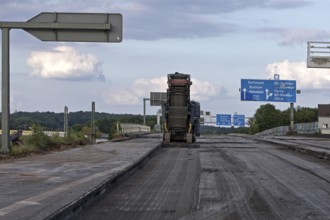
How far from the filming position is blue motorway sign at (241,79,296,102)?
6394cm

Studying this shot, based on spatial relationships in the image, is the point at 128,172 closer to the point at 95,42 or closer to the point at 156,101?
the point at 95,42

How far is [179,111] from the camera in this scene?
115ft

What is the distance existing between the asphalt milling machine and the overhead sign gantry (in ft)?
39.0

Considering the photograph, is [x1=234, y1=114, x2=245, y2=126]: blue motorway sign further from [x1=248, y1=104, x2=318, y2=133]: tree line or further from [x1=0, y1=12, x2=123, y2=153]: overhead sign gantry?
[x1=0, y1=12, x2=123, y2=153]: overhead sign gantry

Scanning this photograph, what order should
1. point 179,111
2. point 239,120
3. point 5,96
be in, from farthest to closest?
point 239,120
point 179,111
point 5,96

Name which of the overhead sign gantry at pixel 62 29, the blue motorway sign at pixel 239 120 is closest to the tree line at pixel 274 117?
the blue motorway sign at pixel 239 120

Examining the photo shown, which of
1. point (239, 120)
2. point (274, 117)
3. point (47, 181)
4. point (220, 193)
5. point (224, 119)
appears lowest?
point (220, 193)

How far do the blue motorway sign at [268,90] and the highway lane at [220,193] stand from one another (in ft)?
152

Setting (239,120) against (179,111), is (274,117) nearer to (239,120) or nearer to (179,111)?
(239,120)

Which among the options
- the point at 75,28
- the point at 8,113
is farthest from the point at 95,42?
the point at 8,113

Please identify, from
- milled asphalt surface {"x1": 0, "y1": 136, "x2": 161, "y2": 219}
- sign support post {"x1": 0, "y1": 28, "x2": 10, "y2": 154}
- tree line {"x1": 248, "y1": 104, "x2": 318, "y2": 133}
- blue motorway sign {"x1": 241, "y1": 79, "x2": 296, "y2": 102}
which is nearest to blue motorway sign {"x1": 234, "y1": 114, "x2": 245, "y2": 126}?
blue motorway sign {"x1": 241, "y1": 79, "x2": 296, "y2": 102}

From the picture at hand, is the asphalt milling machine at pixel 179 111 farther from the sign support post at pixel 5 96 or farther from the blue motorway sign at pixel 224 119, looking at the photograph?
the blue motorway sign at pixel 224 119

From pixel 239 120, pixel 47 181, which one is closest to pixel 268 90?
pixel 239 120

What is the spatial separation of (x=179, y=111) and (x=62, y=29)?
14.2 meters
